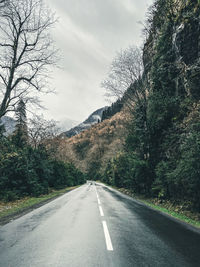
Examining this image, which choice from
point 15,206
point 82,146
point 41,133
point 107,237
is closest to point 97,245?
point 107,237

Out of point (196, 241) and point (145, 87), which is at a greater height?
point (145, 87)

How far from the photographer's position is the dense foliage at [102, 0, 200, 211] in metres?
10.6

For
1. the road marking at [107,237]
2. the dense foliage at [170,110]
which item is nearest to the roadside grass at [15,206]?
the road marking at [107,237]

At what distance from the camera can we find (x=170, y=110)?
50.3 ft

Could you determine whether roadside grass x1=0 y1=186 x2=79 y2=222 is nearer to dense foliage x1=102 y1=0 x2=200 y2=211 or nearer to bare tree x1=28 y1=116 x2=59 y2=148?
dense foliage x1=102 y1=0 x2=200 y2=211

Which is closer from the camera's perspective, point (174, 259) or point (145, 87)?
point (174, 259)

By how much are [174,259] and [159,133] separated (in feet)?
45.7

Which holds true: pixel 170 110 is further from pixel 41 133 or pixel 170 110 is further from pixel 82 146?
pixel 82 146

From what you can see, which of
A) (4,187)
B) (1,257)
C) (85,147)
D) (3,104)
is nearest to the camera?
(1,257)

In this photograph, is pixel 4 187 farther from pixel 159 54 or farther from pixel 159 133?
pixel 159 54

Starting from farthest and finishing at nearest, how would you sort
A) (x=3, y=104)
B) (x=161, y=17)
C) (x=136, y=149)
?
(x=136, y=149) → (x=161, y=17) → (x=3, y=104)

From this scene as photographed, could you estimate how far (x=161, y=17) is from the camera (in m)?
19.2

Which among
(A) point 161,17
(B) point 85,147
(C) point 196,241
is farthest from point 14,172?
(B) point 85,147

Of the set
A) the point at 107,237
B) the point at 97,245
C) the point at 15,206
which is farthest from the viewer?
the point at 15,206
